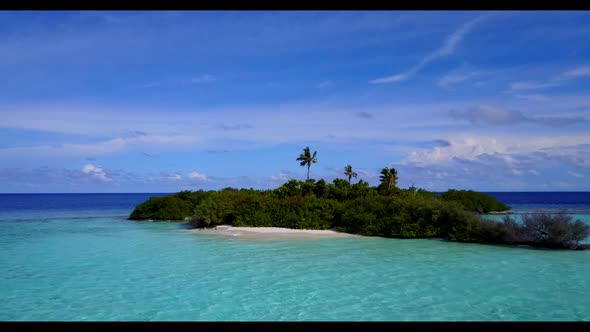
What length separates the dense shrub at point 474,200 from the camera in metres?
49.2

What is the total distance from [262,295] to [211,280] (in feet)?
9.47

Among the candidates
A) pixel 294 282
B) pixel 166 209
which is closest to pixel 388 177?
pixel 166 209

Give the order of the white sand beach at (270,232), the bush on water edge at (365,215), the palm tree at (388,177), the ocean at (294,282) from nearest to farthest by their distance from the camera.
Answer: the ocean at (294,282) → the bush on water edge at (365,215) → the white sand beach at (270,232) → the palm tree at (388,177)

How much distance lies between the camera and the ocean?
Result: 10.7 metres

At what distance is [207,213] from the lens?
116 feet

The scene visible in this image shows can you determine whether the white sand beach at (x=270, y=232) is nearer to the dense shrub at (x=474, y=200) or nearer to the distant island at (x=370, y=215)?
the distant island at (x=370, y=215)

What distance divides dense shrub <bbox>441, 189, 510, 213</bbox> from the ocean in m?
27.3

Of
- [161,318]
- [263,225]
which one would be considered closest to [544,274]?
[161,318]

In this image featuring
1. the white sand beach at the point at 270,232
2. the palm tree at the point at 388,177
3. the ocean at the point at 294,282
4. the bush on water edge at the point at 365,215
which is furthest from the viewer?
the palm tree at the point at 388,177

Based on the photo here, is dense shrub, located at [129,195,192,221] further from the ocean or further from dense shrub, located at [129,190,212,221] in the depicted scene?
the ocean

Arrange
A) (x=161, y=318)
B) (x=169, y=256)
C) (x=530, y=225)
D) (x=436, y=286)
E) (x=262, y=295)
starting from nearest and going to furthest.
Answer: (x=161, y=318)
(x=262, y=295)
(x=436, y=286)
(x=169, y=256)
(x=530, y=225)

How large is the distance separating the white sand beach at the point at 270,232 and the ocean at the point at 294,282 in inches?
206

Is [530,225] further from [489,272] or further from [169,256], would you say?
[169,256]

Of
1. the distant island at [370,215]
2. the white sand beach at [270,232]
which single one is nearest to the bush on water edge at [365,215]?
the distant island at [370,215]
